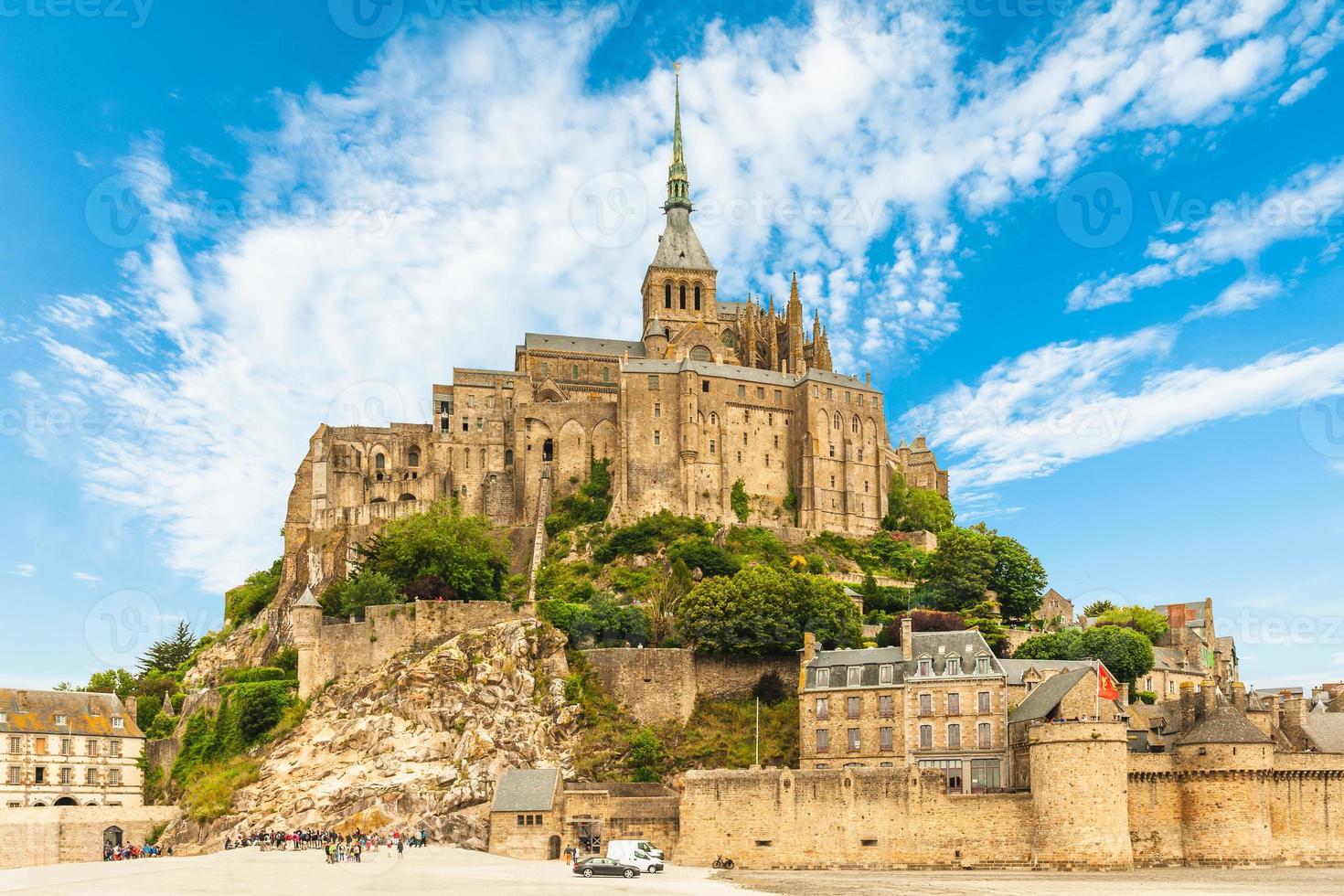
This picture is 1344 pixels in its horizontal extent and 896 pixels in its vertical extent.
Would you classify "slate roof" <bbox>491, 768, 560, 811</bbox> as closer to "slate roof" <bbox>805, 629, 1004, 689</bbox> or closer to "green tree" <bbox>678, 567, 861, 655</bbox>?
"slate roof" <bbox>805, 629, 1004, 689</bbox>

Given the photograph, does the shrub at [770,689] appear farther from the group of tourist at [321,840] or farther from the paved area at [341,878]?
the group of tourist at [321,840]

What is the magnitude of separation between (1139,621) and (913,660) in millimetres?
27635

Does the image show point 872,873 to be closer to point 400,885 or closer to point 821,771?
point 821,771

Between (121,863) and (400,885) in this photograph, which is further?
(121,863)

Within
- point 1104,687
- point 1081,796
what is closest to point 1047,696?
point 1104,687

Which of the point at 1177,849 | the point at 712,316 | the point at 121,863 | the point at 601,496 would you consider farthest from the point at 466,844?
the point at 712,316

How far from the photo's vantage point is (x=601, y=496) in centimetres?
9588

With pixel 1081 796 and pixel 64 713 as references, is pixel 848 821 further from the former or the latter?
pixel 64 713

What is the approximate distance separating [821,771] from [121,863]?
94.9 feet

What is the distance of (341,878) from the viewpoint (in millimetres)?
44344

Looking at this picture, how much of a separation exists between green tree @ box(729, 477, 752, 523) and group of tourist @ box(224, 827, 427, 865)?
138 feet

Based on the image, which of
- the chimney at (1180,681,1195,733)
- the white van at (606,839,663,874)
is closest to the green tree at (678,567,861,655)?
the chimney at (1180,681,1195,733)

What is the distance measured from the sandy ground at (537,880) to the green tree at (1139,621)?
96.5 feet

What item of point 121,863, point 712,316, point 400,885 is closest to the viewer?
point 400,885
